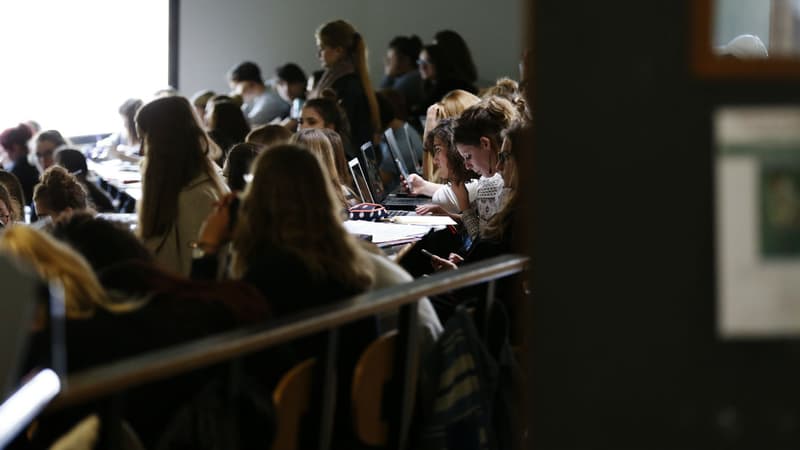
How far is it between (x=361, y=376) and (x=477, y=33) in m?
8.42

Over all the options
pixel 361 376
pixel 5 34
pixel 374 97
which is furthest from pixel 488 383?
pixel 5 34

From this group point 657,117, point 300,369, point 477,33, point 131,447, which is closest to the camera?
point 657,117

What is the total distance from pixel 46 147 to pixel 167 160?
107 inches

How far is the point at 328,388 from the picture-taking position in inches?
94.1

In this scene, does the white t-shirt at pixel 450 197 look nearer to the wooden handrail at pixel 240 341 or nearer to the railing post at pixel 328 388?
the wooden handrail at pixel 240 341

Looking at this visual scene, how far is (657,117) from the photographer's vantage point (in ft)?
5.40

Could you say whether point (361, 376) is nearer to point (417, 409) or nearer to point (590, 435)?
point (417, 409)

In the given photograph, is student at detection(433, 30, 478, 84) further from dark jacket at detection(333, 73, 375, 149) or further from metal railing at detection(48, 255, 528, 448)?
metal railing at detection(48, 255, 528, 448)

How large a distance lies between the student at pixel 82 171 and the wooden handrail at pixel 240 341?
3614 millimetres

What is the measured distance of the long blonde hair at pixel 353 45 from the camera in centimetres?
683

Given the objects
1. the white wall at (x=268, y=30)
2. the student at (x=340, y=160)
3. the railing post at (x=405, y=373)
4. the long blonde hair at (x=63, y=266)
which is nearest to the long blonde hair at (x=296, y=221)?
the railing post at (x=405, y=373)

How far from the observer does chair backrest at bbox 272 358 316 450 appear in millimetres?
2287

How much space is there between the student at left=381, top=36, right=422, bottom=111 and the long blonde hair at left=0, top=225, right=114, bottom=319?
6.25 m

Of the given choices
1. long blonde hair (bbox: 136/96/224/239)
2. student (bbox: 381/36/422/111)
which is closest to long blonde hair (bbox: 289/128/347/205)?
long blonde hair (bbox: 136/96/224/239)
